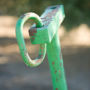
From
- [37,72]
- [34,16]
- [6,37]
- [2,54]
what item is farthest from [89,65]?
[34,16]

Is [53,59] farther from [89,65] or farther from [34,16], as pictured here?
[89,65]

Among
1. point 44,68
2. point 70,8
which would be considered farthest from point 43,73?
point 70,8

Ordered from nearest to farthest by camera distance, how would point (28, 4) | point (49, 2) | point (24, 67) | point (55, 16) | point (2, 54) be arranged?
1. point (55, 16)
2. point (49, 2)
3. point (28, 4)
4. point (24, 67)
5. point (2, 54)

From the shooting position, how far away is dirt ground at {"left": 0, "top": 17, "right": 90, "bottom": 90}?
9.36ft

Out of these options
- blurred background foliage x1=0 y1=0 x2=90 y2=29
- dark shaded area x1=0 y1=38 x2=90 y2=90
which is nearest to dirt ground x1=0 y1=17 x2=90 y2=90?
dark shaded area x1=0 y1=38 x2=90 y2=90

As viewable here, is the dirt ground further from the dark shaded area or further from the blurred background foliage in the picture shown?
the blurred background foliage

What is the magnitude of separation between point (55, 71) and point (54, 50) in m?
0.07

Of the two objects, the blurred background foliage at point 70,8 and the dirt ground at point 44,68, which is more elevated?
the blurred background foliage at point 70,8

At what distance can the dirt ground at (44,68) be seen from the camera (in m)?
2.85

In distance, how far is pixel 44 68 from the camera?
325 cm

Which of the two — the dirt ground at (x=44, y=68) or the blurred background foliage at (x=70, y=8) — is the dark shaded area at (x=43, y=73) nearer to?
the dirt ground at (x=44, y=68)

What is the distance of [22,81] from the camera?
2953 millimetres

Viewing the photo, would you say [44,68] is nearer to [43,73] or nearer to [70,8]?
[43,73]

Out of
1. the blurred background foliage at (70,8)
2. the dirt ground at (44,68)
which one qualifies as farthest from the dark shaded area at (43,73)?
the blurred background foliage at (70,8)
